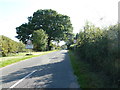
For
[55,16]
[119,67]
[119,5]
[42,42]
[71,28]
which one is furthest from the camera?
[71,28]

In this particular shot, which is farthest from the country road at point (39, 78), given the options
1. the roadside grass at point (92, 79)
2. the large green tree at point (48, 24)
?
the large green tree at point (48, 24)

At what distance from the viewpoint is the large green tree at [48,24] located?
198 ft

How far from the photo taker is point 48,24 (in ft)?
201

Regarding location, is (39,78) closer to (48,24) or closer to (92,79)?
(92,79)

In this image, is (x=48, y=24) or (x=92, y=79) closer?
(x=92, y=79)

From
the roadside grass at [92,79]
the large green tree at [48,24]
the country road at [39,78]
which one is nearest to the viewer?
the roadside grass at [92,79]

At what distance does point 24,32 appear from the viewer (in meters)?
61.7

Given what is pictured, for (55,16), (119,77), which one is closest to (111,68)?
(119,77)

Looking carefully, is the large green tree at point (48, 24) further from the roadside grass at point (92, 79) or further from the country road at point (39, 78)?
the roadside grass at point (92, 79)

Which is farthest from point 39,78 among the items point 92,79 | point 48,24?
point 48,24

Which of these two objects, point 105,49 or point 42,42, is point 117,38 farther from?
point 42,42

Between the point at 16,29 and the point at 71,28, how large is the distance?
79.2 ft

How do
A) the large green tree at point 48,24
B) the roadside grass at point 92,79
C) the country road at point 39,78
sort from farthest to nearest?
1. the large green tree at point 48,24
2. the country road at point 39,78
3. the roadside grass at point 92,79

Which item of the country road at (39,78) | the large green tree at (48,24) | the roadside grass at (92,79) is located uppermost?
the large green tree at (48,24)
